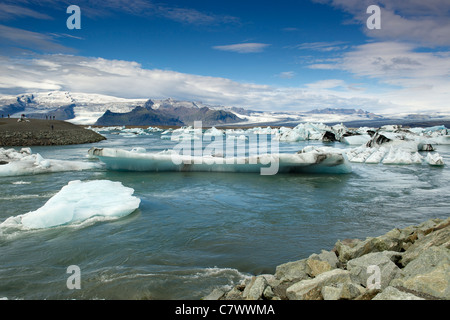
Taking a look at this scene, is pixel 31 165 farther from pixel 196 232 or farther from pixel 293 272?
pixel 293 272

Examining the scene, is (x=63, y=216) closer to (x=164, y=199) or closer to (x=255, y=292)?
(x=164, y=199)

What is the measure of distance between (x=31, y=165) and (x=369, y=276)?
1129cm

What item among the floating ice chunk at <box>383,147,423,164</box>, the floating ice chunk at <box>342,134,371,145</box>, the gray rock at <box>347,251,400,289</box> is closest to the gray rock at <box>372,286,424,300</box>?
the gray rock at <box>347,251,400,289</box>

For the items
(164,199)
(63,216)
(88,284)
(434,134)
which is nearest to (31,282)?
(88,284)

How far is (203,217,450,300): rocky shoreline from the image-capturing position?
214 cm

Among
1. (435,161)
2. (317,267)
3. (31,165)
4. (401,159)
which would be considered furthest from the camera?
(401,159)

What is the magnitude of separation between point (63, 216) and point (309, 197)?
17.2 ft

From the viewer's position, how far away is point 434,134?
2639 cm

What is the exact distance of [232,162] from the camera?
9875 millimetres

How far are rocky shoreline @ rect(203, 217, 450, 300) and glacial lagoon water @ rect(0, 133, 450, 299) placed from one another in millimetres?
570

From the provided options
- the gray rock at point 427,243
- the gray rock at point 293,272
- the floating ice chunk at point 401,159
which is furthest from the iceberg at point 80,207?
A: the floating ice chunk at point 401,159

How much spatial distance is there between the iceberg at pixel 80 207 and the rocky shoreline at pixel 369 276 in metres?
3.25

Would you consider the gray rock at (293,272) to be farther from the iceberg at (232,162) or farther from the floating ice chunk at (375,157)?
the floating ice chunk at (375,157)

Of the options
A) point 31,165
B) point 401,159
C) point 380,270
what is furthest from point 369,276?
point 401,159
